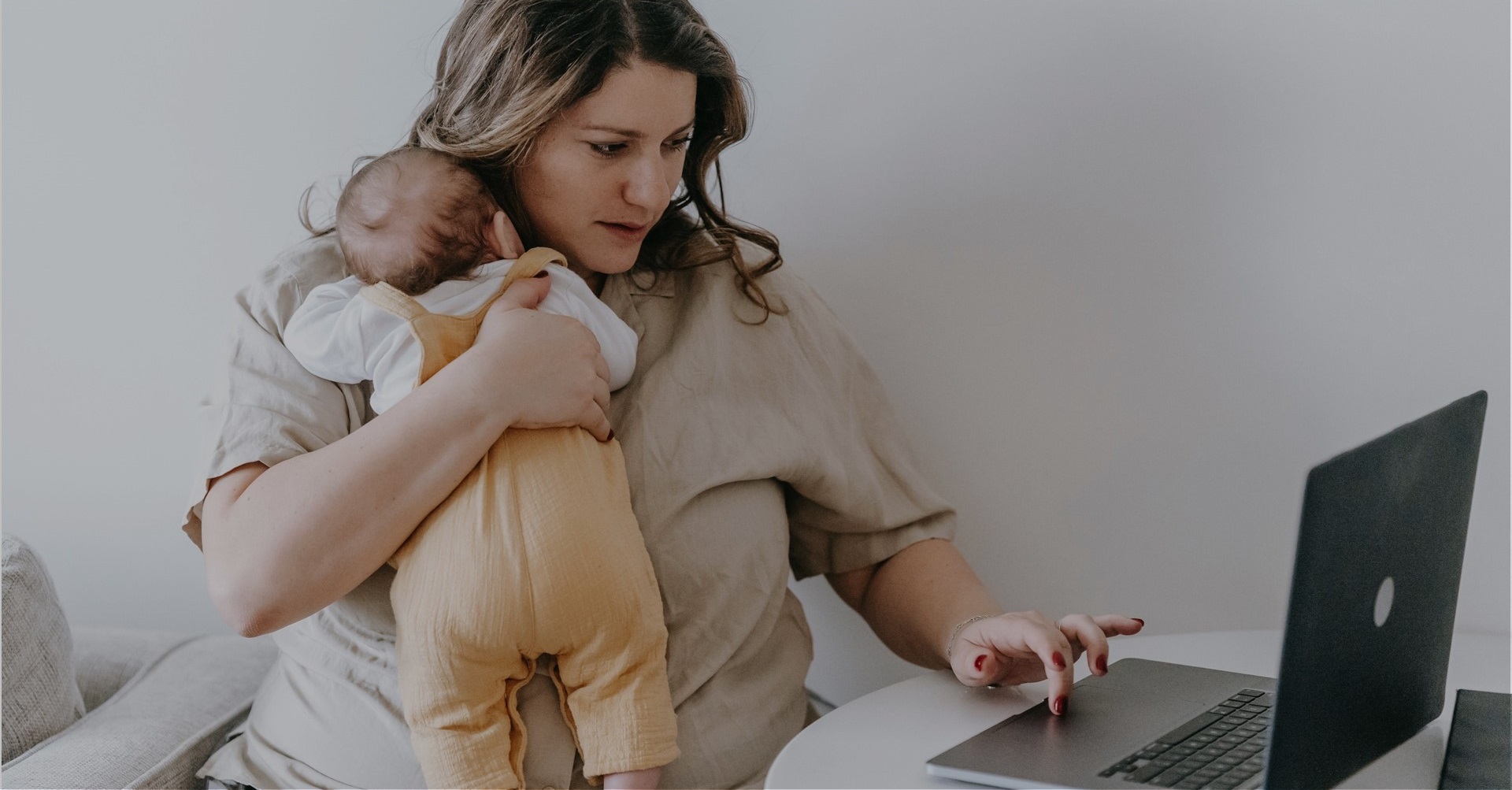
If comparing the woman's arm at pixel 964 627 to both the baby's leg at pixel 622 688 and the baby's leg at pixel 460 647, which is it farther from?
the baby's leg at pixel 460 647

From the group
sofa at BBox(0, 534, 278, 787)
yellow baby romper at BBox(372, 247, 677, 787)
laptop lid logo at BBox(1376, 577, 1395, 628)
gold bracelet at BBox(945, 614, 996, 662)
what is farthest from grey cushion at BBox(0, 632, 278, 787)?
laptop lid logo at BBox(1376, 577, 1395, 628)

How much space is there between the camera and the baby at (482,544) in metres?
1.07

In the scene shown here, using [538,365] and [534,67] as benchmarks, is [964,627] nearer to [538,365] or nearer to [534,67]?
[538,365]

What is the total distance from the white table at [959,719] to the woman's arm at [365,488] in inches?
15.5

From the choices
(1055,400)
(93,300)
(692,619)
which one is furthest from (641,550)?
(93,300)

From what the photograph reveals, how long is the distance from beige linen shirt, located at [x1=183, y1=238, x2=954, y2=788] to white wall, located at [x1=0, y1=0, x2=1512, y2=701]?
0.72ft

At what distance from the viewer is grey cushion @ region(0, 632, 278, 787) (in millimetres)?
1273

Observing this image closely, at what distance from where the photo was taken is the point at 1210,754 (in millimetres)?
953

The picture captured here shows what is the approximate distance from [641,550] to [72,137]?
45.1 inches

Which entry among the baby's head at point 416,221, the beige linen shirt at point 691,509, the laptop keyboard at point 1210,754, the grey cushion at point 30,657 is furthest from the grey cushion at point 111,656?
the laptop keyboard at point 1210,754

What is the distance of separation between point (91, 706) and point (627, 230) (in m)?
0.99

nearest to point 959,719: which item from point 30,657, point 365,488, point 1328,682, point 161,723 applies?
point 1328,682

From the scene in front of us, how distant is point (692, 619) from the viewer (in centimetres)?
125

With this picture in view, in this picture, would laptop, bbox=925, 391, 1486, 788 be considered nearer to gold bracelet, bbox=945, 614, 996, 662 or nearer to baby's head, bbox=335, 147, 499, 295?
gold bracelet, bbox=945, 614, 996, 662
